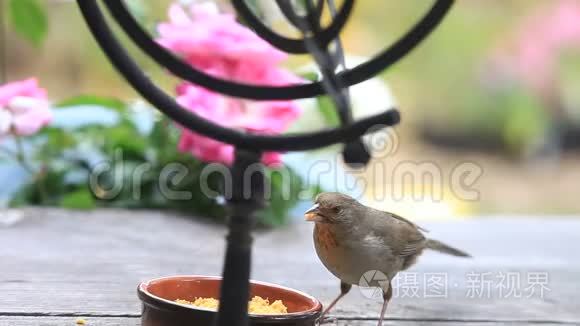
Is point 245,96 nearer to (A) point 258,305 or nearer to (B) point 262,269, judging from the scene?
(A) point 258,305

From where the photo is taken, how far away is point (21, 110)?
1623mm

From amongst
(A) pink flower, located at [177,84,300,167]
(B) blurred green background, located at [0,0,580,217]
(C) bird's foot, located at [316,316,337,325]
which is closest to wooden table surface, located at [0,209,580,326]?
(C) bird's foot, located at [316,316,337,325]

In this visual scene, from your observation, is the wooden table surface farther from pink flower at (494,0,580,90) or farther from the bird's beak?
pink flower at (494,0,580,90)

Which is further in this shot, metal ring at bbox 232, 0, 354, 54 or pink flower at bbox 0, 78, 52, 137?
pink flower at bbox 0, 78, 52, 137

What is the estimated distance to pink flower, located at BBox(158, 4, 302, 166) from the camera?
151 centimetres

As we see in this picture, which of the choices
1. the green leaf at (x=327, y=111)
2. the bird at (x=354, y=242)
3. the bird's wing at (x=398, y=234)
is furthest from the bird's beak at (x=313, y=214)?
the green leaf at (x=327, y=111)

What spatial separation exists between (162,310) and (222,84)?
0.29m

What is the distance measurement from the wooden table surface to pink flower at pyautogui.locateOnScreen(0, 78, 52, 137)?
0.19m

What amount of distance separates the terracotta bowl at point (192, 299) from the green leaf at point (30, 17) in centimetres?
88

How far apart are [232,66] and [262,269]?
13.7 inches

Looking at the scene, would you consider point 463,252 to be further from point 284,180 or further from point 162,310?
point 162,310

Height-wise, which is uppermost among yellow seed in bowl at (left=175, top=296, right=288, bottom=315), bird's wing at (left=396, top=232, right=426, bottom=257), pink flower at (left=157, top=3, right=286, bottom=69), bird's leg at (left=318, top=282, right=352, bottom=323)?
pink flower at (left=157, top=3, right=286, bottom=69)

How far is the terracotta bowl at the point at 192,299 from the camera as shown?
91 cm

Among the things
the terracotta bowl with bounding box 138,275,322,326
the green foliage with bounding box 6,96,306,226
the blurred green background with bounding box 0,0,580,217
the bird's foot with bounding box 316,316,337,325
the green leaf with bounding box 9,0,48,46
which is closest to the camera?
the terracotta bowl with bounding box 138,275,322,326
